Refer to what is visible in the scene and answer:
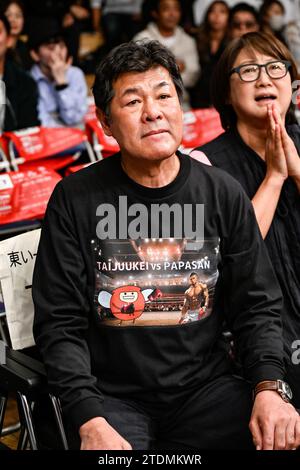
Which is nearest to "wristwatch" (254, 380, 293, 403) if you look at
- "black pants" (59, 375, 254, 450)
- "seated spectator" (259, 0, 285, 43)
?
"black pants" (59, 375, 254, 450)

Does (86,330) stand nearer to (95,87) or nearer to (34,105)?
(95,87)

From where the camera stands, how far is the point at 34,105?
4.36 meters

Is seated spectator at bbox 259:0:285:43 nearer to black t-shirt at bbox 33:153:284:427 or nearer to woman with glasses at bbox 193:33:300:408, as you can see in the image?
woman with glasses at bbox 193:33:300:408

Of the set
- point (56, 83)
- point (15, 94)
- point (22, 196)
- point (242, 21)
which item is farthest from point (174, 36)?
point (22, 196)

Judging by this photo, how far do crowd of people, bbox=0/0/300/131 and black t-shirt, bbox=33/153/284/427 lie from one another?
2.39 meters

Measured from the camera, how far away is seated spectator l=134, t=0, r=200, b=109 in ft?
20.4

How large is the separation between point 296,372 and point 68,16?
4.99 m

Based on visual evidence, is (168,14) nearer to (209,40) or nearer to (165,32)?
(165,32)

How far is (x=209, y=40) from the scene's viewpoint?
20.5ft

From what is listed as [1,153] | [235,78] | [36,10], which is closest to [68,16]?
[36,10]

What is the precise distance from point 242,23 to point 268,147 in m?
4.00

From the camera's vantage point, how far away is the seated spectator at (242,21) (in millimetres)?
5992

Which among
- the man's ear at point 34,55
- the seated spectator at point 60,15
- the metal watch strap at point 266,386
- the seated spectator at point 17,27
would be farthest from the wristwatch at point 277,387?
the seated spectator at point 60,15

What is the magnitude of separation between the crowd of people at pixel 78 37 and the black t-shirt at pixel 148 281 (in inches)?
94.1
